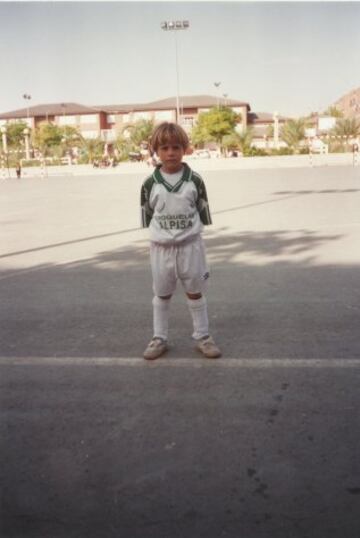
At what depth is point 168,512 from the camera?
2252 millimetres

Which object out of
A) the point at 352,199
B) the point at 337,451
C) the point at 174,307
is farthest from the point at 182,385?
the point at 352,199

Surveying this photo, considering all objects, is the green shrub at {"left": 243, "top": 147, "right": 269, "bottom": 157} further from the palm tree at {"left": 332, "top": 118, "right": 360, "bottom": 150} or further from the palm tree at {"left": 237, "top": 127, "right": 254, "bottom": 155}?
the palm tree at {"left": 332, "top": 118, "right": 360, "bottom": 150}

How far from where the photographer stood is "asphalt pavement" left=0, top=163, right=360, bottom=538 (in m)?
2.26

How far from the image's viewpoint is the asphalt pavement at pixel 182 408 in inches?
89.0

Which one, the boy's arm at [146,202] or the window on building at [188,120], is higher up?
the window on building at [188,120]

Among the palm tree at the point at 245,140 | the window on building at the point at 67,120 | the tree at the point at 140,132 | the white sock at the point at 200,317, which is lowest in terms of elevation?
the white sock at the point at 200,317

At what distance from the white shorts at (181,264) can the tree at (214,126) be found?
2705 inches

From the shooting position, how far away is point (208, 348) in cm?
397

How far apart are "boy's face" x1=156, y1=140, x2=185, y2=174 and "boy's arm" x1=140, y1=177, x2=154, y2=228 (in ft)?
0.51

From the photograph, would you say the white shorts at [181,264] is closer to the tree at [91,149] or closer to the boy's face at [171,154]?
the boy's face at [171,154]

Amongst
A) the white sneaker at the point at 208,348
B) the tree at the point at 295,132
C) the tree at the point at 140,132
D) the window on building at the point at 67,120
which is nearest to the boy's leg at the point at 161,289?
the white sneaker at the point at 208,348

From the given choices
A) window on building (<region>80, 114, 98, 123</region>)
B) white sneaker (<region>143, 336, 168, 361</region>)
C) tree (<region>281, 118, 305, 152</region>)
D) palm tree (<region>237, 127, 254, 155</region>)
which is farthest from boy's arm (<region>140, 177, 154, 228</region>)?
window on building (<region>80, 114, 98, 123</region>)

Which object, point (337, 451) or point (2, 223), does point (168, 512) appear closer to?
point (337, 451)

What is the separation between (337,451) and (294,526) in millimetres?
601
